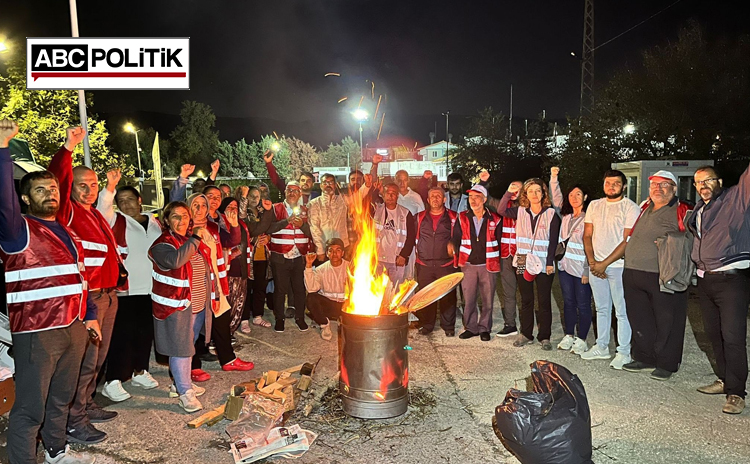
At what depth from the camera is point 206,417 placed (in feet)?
15.7

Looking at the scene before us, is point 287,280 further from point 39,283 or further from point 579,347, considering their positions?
point 39,283

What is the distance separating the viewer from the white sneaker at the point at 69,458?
13.1 ft

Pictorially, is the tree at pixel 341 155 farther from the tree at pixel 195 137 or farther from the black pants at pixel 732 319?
the black pants at pixel 732 319

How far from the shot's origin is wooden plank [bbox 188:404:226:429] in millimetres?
4699

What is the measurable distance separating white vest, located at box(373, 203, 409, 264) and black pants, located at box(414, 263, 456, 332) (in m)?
0.52

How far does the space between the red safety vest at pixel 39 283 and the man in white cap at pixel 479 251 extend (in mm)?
4784

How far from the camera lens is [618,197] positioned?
621cm

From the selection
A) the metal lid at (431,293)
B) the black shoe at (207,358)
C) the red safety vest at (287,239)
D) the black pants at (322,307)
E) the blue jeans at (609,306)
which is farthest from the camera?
the red safety vest at (287,239)

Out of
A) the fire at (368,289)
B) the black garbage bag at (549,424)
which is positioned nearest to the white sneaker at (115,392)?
the fire at (368,289)

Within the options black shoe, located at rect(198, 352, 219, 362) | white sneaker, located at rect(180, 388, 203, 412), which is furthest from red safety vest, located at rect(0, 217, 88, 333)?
black shoe, located at rect(198, 352, 219, 362)

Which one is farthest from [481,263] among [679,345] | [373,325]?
[373,325]

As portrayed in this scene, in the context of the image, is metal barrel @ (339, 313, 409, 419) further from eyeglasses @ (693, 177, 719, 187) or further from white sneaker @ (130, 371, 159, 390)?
eyeglasses @ (693, 177, 719, 187)

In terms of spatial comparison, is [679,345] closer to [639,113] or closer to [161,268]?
[161,268]

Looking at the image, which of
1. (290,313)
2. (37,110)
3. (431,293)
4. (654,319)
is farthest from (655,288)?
(37,110)
